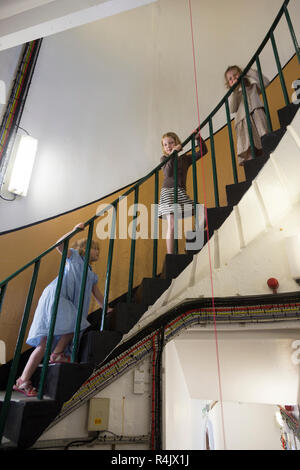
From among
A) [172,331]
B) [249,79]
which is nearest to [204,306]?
[172,331]

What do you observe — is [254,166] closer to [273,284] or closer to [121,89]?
[273,284]

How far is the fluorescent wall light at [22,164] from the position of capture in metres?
2.82

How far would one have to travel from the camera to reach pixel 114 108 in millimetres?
3805

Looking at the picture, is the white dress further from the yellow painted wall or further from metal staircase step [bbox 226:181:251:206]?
metal staircase step [bbox 226:181:251:206]

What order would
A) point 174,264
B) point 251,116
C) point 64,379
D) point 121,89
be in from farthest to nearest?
point 121,89 → point 251,116 → point 174,264 → point 64,379

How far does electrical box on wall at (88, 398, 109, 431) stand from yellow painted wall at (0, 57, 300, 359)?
79 centimetres

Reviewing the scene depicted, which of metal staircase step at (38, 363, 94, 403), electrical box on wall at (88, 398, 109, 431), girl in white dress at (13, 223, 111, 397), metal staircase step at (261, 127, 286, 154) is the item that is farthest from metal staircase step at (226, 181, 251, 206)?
electrical box on wall at (88, 398, 109, 431)

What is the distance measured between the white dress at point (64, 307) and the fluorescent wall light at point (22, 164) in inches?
48.1

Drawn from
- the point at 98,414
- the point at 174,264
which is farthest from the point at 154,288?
the point at 98,414

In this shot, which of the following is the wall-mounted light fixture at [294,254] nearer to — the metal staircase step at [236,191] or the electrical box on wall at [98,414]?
the metal staircase step at [236,191]

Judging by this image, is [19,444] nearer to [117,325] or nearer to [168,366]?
[117,325]

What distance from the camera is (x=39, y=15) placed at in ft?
3.66

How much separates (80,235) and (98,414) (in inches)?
61.9

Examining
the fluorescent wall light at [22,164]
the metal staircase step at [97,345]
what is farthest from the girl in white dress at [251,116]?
the fluorescent wall light at [22,164]
